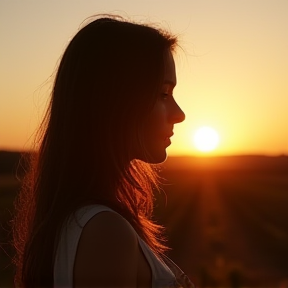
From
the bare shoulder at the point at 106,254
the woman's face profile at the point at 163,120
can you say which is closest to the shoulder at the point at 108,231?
the bare shoulder at the point at 106,254

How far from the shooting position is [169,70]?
185 centimetres

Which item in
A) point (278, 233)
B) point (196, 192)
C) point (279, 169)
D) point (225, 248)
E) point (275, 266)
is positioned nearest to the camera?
point (275, 266)

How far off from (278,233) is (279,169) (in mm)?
32624

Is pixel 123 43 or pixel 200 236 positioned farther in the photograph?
pixel 200 236

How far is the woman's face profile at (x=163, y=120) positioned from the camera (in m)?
1.76

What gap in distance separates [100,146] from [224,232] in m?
18.9

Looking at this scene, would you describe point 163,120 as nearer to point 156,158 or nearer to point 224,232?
point 156,158

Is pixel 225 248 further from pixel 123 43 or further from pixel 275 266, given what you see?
pixel 123 43

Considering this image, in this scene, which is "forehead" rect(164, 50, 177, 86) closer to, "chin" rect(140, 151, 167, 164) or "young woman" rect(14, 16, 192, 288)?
"young woman" rect(14, 16, 192, 288)

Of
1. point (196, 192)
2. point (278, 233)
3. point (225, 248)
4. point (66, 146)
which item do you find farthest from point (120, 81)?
point (196, 192)

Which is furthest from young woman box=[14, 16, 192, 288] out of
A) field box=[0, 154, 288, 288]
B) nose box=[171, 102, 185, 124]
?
field box=[0, 154, 288, 288]

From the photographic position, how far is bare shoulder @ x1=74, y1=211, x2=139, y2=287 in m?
1.44

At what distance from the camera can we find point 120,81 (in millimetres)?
1703

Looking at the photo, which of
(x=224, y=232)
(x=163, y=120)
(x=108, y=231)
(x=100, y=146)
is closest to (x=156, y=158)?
(x=163, y=120)
